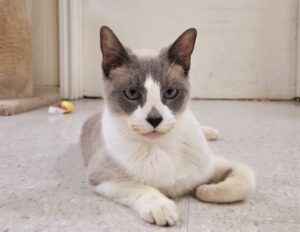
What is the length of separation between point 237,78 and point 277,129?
1138 millimetres

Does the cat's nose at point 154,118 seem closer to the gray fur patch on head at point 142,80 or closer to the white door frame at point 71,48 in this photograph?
the gray fur patch on head at point 142,80

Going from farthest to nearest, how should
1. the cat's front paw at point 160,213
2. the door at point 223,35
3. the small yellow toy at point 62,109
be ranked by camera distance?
1. the door at point 223,35
2. the small yellow toy at point 62,109
3. the cat's front paw at point 160,213

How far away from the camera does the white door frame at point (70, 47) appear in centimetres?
285

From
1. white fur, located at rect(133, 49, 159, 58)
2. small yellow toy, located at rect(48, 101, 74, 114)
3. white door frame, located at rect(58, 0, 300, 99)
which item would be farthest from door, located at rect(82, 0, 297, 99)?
white fur, located at rect(133, 49, 159, 58)

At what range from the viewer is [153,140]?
0.91 metres

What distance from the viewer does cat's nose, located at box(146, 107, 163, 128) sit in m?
0.84

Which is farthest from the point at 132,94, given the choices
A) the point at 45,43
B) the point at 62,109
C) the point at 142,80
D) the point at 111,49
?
the point at 45,43

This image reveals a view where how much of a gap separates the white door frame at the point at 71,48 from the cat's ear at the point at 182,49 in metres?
2.02

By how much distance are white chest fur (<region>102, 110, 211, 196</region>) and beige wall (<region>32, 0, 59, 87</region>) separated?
2.13 meters

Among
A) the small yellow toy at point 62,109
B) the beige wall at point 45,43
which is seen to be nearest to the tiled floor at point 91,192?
the small yellow toy at point 62,109

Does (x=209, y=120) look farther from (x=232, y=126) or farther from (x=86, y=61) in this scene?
(x=86, y=61)

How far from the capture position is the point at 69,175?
114 centimetres

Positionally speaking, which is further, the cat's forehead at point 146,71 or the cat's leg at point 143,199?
the cat's forehead at point 146,71

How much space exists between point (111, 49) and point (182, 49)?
0.18 metres
